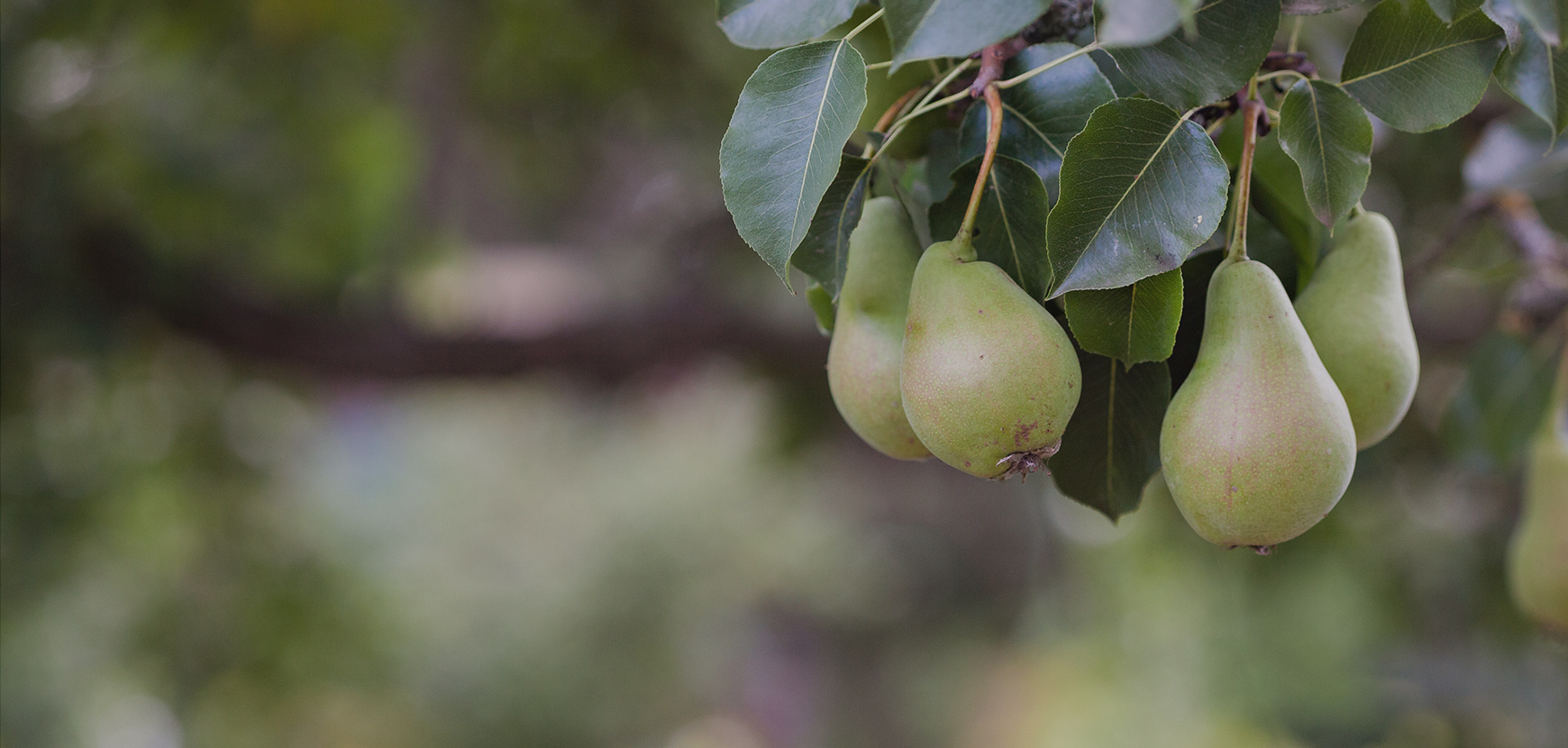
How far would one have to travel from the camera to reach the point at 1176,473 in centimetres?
35

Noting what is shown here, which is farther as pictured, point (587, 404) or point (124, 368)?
point (587, 404)

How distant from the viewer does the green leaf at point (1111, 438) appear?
1.33 feet

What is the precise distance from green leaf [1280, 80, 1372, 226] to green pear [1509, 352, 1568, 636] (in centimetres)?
60

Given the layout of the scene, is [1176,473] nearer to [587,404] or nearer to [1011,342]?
[1011,342]

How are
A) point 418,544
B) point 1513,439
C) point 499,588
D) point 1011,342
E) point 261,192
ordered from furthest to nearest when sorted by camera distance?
point 418,544 < point 499,588 < point 261,192 < point 1513,439 < point 1011,342

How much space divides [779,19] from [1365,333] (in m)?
0.26

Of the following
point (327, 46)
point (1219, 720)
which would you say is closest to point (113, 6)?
point (327, 46)

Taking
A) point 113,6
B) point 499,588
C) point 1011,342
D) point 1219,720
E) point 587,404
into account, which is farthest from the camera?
point 499,588

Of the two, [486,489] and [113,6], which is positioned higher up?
[113,6]

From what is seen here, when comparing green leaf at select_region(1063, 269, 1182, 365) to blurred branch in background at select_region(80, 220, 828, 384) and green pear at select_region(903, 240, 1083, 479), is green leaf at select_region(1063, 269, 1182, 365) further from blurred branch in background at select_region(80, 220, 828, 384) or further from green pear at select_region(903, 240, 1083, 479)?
blurred branch in background at select_region(80, 220, 828, 384)

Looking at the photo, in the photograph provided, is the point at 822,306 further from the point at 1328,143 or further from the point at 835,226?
the point at 1328,143

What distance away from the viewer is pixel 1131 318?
35cm

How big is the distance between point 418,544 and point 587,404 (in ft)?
9.15


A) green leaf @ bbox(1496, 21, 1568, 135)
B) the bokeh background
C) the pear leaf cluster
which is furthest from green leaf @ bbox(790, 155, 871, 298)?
the bokeh background
